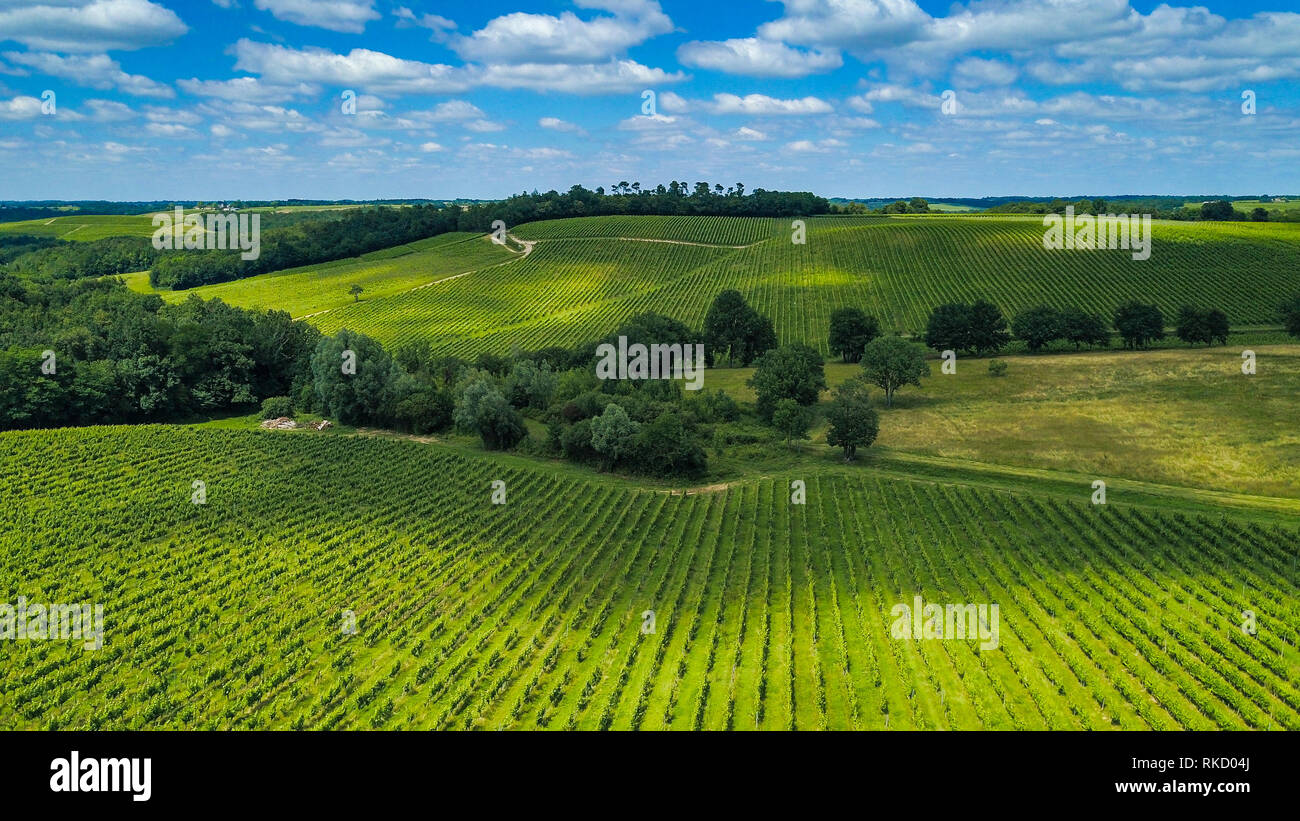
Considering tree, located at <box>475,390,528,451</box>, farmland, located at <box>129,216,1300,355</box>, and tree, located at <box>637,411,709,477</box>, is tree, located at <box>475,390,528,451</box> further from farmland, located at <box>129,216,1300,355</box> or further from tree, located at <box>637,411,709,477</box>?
farmland, located at <box>129,216,1300,355</box>

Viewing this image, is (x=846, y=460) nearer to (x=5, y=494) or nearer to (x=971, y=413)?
(x=971, y=413)

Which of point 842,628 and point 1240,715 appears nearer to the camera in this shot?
point 1240,715

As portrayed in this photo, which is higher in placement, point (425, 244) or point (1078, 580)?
point (425, 244)

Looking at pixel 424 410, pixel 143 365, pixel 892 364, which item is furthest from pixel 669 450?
pixel 143 365

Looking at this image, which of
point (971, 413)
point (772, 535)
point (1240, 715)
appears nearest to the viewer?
point (1240, 715)

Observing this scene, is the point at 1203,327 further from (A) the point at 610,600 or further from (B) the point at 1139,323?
(A) the point at 610,600

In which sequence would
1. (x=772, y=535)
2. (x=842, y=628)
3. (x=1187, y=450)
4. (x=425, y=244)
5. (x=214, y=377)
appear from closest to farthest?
1. (x=842, y=628)
2. (x=772, y=535)
3. (x=1187, y=450)
4. (x=214, y=377)
5. (x=425, y=244)

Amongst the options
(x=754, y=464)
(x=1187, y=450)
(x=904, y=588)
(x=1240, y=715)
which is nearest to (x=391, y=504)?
(x=754, y=464)
